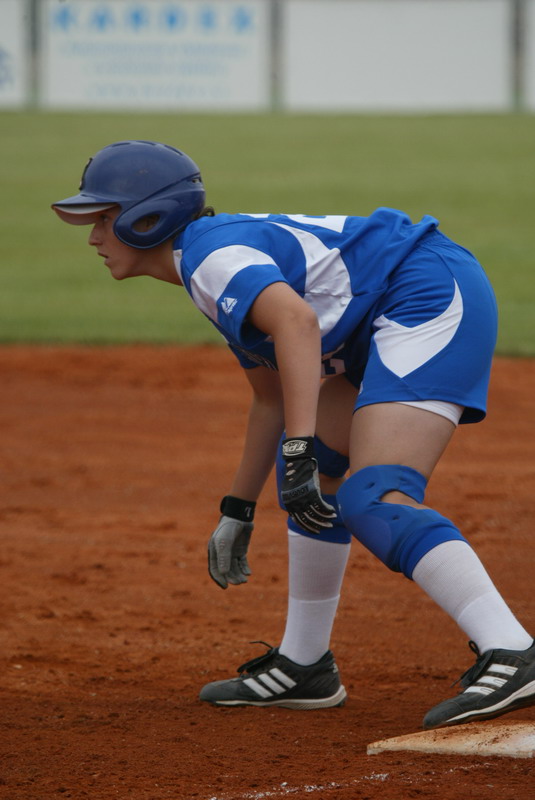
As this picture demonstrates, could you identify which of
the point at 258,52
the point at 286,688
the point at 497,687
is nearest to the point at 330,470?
the point at 286,688

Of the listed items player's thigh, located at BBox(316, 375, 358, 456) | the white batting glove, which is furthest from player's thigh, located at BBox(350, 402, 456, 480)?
the white batting glove

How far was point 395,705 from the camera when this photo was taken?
3.38 metres

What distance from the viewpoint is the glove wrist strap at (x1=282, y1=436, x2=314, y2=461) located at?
8.86 feet

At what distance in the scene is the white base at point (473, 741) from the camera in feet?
9.04

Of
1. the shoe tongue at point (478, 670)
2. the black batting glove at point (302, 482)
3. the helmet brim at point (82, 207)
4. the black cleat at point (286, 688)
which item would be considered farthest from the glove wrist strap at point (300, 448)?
the black cleat at point (286, 688)

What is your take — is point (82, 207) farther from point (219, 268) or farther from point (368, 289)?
point (368, 289)

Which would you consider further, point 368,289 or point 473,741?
point 368,289

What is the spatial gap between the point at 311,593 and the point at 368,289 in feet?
3.26

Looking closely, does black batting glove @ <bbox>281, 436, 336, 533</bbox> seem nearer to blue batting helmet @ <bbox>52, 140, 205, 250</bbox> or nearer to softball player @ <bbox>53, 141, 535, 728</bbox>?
softball player @ <bbox>53, 141, 535, 728</bbox>

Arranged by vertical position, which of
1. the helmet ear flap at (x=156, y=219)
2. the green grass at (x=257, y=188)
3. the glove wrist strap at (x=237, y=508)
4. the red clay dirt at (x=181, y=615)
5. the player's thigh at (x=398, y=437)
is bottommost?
the green grass at (x=257, y=188)

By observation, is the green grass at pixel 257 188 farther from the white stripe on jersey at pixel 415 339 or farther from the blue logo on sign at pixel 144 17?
the white stripe on jersey at pixel 415 339

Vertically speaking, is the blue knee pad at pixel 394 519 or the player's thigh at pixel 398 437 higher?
the player's thigh at pixel 398 437

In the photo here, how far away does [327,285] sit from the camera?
9.75ft

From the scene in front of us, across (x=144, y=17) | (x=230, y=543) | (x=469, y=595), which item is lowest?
(x=230, y=543)
